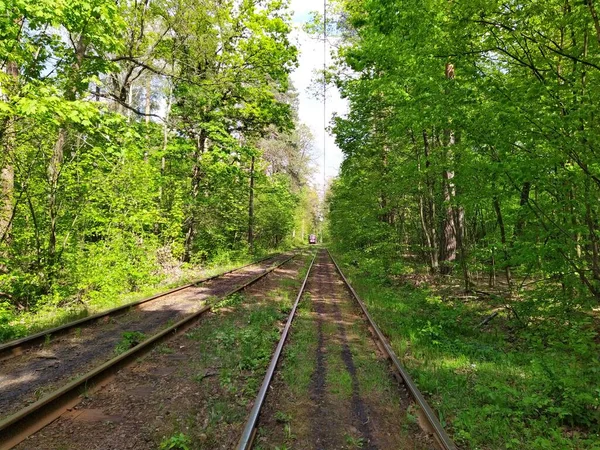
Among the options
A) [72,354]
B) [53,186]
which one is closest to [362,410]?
[72,354]

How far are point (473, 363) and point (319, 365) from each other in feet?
8.40

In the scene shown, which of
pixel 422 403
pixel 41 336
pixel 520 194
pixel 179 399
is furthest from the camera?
pixel 520 194

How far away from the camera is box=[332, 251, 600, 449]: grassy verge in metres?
3.78

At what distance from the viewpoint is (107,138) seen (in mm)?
8609

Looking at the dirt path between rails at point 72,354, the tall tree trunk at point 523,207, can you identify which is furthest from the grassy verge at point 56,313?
the tall tree trunk at point 523,207

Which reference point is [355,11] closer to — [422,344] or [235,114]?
[235,114]

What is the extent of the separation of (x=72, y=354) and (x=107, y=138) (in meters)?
5.30

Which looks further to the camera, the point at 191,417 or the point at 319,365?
the point at 319,365

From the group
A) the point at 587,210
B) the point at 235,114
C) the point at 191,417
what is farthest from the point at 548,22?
the point at 235,114

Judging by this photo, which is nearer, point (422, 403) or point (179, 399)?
point (422, 403)

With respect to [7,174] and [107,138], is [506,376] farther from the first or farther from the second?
[7,174]

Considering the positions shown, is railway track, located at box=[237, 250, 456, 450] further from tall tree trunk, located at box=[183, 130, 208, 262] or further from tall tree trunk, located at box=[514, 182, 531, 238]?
tall tree trunk, located at box=[183, 130, 208, 262]

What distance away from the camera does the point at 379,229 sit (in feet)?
54.5

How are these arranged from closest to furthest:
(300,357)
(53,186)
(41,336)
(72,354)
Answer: (72,354)
(300,357)
(41,336)
(53,186)
